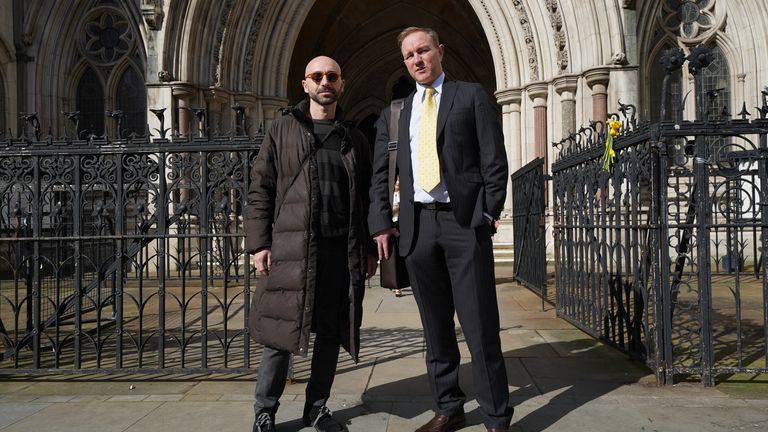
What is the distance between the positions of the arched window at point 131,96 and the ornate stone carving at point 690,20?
12155 mm

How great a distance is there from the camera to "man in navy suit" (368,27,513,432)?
132 inches

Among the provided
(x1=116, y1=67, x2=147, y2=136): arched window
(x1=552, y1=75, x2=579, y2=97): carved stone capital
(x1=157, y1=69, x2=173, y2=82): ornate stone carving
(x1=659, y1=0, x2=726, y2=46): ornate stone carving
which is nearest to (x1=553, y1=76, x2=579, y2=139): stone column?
(x1=552, y1=75, x2=579, y2=97): carved stone capital

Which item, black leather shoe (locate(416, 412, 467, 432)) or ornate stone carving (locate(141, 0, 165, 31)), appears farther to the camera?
ornate stone carving (locate(141, 0, 165, 31))

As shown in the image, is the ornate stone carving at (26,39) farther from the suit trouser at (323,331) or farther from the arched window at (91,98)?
the suit trouser at (323,331)

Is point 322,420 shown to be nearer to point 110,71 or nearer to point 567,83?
point 567,83

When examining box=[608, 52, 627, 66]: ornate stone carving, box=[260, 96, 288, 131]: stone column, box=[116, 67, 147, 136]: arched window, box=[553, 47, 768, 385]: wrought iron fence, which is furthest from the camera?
box=[116, 67, 147, 136]: arched window

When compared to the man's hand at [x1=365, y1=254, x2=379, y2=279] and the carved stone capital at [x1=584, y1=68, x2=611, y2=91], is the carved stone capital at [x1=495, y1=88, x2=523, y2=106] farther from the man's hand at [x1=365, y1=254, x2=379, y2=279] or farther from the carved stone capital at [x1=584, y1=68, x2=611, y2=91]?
the man's hand at [x1=365, y1=254, x2=379, y2=279]

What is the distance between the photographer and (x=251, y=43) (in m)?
14.3

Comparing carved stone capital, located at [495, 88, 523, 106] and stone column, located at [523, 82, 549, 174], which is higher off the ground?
carved stone capital, located at [495, 88, 523, 106]

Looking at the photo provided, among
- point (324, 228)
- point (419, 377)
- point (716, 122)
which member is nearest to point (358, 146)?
point (324, 228)

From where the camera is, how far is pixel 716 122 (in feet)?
14.4

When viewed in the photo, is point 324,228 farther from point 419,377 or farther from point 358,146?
point 419,377

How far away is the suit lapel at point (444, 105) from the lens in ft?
11.2

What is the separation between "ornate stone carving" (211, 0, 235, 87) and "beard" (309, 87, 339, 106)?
10.7 m
